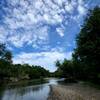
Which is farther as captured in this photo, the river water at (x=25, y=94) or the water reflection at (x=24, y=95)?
the river water at (x=25, y=94)

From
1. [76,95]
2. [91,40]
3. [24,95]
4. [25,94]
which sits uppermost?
[91,40]

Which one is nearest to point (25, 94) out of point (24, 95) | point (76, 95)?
point (24, 95)

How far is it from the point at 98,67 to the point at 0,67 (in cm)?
6111

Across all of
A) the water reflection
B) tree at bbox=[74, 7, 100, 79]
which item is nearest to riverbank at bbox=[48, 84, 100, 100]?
the water reflection

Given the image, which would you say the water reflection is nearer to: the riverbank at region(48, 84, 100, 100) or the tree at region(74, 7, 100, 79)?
the riverbank at region(48, 84, 100, 100)

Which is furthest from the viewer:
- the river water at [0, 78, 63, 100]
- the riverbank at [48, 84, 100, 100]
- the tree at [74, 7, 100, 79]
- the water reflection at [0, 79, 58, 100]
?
the tree at [74, 7, 100, 79]

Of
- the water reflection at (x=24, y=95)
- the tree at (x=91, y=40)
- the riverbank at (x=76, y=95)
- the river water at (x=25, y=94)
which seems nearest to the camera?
the riverbank at (x=76, y=95)

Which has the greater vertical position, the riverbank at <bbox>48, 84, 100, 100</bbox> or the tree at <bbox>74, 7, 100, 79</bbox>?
the tree at <bbox>74, 7, 100, 79</bbox>

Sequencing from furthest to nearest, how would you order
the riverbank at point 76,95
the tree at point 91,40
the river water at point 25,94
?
the tree at point 91,40 → the river water at point 25,94 → the riverbank at point 76,95

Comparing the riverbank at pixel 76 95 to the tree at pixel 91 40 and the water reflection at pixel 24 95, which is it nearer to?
the water reflection at pixel 24 95

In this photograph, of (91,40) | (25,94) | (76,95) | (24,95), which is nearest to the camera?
(76,95)

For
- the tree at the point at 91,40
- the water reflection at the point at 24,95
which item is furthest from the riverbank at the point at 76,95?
the tree at the point at 91,40

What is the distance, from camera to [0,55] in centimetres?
10275

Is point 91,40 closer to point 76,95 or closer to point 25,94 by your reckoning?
point 25,94
